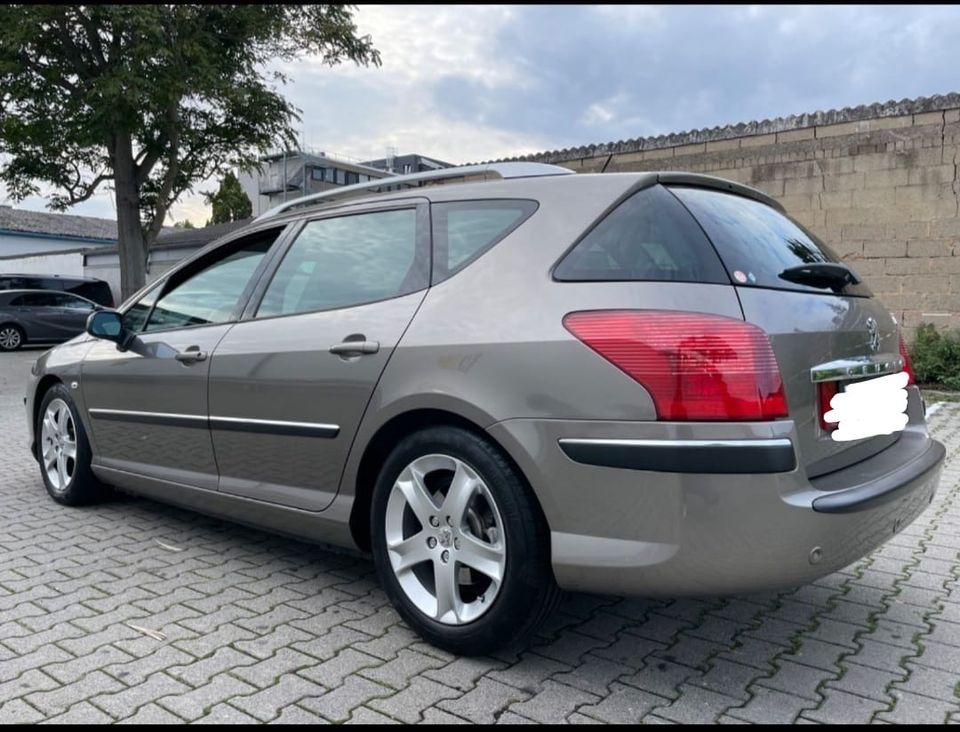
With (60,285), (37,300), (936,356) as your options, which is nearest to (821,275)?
(936,356)

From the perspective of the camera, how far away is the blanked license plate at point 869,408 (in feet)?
8.21

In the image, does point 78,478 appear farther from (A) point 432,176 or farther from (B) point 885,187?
(B) point 885,187

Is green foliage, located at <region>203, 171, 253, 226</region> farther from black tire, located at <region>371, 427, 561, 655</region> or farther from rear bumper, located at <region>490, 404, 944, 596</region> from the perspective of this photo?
rear bumper, located at <region>490, 404, 944, 596</region>

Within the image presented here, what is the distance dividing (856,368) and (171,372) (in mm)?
2914

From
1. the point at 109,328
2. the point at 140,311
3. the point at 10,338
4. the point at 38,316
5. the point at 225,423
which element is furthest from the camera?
the point at 38,316

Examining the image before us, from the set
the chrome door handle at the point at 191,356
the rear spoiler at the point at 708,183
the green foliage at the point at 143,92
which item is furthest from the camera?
the green foliage at the point at 143,92

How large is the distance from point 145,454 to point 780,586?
3065 mm

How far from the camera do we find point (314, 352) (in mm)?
3105

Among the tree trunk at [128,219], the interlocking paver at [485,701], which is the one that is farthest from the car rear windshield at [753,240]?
the tree trunk at [128,219]

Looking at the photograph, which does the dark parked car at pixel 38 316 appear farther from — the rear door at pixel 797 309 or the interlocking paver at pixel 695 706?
the interlocking paver at pixel 695 706

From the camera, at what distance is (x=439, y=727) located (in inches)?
89.1

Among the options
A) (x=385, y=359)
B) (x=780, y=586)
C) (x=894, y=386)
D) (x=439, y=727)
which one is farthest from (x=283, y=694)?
(x=894, y=386)

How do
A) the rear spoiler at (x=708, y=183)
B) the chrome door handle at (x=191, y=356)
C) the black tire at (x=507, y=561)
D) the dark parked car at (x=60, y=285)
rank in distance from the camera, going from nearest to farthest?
the black tire at (x=507, y=561) → the rear spoiler at (x=708, y=183) → the chrome door handle at (x=191, y=356) → the dark parked car at (x=60, y=285)

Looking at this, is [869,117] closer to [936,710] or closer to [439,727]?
[936,710]
